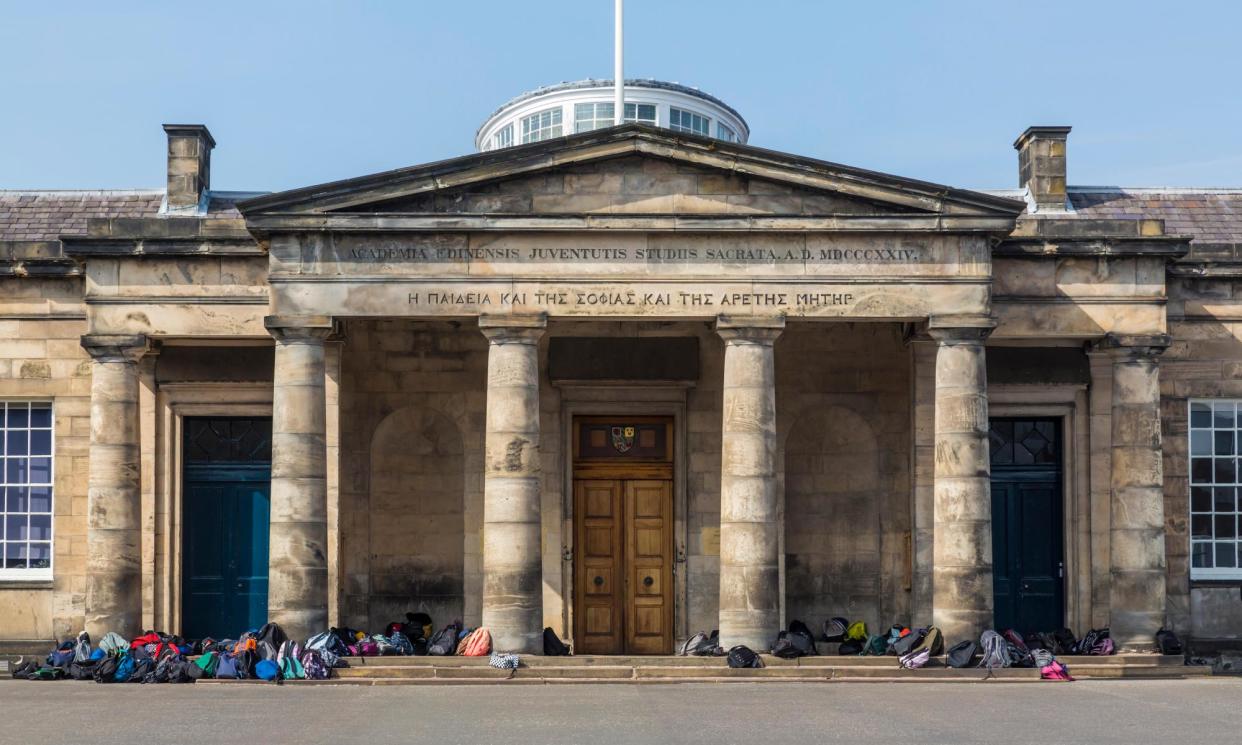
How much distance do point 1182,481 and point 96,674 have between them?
15.3 metres

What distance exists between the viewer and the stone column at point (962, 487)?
62.5 ft

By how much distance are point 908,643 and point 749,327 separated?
448 centimetres

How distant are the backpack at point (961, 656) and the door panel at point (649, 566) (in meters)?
4.73

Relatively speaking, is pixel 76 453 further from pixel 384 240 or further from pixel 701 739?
pixel 701 739

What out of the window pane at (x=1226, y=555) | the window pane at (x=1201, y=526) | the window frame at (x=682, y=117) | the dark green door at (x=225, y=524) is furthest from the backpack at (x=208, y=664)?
the window frame at (x=682, y=117)

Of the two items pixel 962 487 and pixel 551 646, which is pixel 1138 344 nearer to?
pixel 962 487

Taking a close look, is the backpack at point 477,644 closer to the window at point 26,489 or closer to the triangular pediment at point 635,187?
the triangular pediment at point 635,187

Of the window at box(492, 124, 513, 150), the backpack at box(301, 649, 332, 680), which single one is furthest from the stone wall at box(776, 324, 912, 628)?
the window at box(492, 124, 513, 150)

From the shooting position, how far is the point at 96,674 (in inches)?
740

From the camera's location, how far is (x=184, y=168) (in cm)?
2412

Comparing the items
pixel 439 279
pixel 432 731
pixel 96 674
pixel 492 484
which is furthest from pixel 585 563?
pixel 432 731

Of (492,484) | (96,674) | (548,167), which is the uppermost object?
(548,167)

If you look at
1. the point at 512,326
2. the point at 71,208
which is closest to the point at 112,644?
the point at 512,326

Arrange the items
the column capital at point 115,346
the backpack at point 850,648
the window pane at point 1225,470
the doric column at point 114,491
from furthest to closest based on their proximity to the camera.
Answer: the window pane at point 1225,470 → the backpack at point 850,648 → the column capital at point 115,346 → the doric column at point 114,491
